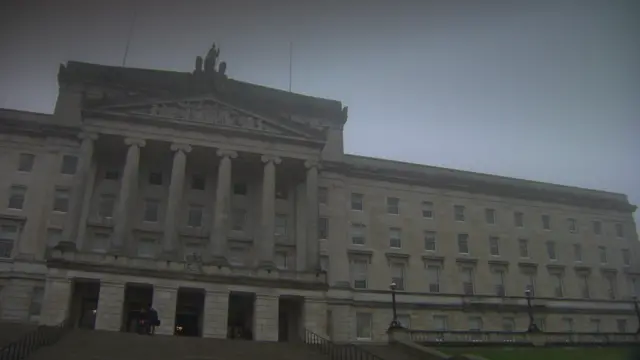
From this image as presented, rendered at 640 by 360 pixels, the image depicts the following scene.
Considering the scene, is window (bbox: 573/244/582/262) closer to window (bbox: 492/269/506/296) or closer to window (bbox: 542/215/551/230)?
window (bbox: 542/215/551/230)

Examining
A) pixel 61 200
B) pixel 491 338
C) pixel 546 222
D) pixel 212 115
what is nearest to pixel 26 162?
pixel 61 200

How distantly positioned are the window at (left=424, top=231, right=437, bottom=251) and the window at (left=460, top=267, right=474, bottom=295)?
12.8 ft

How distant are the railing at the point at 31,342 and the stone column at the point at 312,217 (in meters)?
19.8

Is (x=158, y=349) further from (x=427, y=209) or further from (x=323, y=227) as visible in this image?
(x=427, y=209)

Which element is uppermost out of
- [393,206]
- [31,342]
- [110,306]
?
[393,206]

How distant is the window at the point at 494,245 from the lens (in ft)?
201

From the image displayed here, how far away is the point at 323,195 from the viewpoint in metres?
55.9

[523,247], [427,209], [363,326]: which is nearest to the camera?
[363,326]

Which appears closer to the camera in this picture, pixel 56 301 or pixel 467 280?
pixel 56 301

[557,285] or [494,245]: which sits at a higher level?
[494,245]

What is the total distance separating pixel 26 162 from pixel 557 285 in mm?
56009

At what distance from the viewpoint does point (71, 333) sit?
34062 millimetres

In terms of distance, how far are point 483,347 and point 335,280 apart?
16.3 m

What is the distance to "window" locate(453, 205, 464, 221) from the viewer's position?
61.5 m
